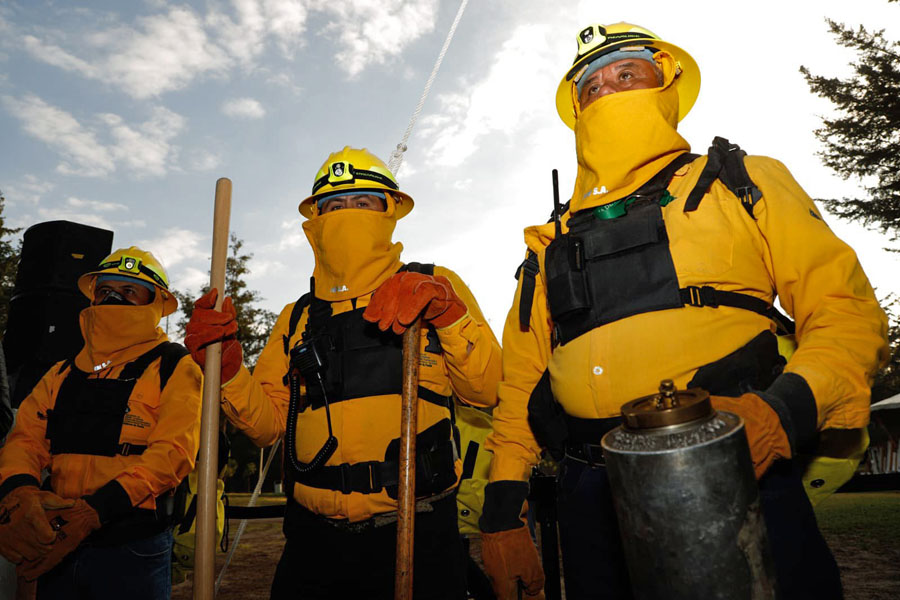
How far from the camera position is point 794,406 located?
5.49 feet

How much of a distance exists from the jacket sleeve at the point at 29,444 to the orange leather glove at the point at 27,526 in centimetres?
19

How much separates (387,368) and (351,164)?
1420 millimetres

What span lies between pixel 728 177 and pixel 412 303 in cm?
144

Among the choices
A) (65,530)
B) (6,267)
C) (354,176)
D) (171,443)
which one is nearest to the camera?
(65,530)

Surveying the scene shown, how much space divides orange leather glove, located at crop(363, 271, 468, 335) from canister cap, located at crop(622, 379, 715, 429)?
1363 mm

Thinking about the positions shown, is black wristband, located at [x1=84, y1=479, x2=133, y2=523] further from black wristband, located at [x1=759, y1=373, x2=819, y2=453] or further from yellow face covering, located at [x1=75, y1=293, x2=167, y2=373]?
black wristband, located at [x1=759, y1=373, x2=819, y2=453]

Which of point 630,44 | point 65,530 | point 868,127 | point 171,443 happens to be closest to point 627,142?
point 630,44

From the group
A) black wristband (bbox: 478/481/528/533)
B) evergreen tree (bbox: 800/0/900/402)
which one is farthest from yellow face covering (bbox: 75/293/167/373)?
evergreen tree (bbox: 800/0/900/402)

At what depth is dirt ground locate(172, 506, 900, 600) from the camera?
7.70 m

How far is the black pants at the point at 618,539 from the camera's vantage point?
1.80m

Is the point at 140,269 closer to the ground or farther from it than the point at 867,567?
farther from it

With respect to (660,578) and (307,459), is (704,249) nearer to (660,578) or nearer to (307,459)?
(660,578)

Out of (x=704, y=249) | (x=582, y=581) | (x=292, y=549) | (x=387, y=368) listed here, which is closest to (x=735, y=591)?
(x=582, y=581)

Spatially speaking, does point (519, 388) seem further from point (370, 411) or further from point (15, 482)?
point (15, 482)
